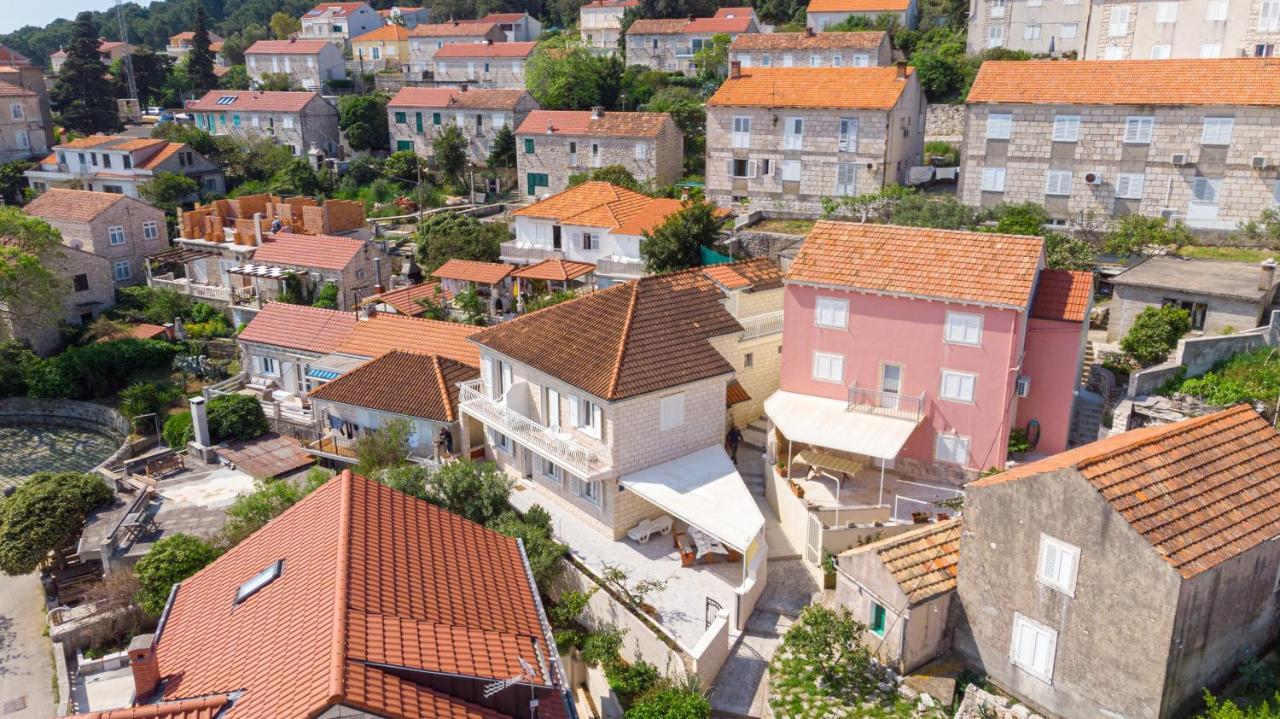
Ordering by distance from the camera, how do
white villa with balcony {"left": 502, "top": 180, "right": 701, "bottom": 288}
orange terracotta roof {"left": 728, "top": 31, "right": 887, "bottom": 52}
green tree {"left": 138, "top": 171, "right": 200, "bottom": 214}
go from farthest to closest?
green tree {"left": 138, "top": 171, "right": 200, "bottom": 214} < orange terracotta roof {"left": 728, "top": 31, "right": 887, "bottom": 52} < white villa with balcony {"left": 502, "top": 180, "right": 701, "bottom": 288}

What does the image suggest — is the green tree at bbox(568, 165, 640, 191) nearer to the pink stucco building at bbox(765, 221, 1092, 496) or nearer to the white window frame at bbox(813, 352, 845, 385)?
the pink stucco building at bbox(765, 221, 1092, 496)

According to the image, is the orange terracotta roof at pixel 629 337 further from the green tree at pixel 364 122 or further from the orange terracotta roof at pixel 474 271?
the green tree at pixel 364 122

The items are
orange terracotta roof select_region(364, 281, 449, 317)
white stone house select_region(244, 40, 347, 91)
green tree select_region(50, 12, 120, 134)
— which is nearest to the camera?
orange terracotta roof select_region(364, 281, 449, 317)

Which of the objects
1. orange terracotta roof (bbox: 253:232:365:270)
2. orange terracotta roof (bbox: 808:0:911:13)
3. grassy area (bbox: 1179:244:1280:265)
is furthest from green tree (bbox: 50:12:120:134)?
grassy area (bbox: 1179:244:1280:265)

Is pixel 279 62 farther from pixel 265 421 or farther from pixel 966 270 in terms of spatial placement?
pixel 966 270

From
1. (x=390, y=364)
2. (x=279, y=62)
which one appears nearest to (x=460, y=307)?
(x=390, y=364)

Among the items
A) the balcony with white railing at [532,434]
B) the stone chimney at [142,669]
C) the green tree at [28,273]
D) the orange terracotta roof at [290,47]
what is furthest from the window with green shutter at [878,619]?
the orange terracotta roof at [290,47]
